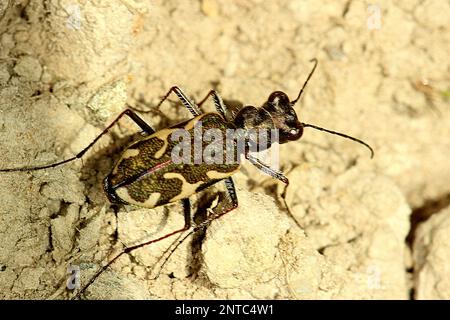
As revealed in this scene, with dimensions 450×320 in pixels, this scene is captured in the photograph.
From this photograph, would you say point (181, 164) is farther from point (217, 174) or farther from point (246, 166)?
point (246, 166)

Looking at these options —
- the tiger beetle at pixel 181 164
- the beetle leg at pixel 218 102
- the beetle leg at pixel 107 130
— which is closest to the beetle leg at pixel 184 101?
the tiger beetle at pixel 181 164

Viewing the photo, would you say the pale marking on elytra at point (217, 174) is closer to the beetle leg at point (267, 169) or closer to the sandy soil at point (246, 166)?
the sandy soil at point (246, 166)

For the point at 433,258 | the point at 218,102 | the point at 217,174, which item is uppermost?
the point at 218,102

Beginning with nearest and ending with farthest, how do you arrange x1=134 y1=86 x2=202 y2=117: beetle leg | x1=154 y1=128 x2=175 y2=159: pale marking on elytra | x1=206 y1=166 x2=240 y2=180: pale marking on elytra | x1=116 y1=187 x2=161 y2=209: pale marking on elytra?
1. x1=116 y1=187 x2=161 y2=209: pale marking on elytra
2. x1=154 y1=128 x2=175 y2=159: pale marking on elytra
3. x1=206 y1=166 x2=240 y2=180: pale marking on elytra
4. x1=134 y1=86 x2=202 y2=117: beetle leg

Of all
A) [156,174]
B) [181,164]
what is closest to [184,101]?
[181,164]

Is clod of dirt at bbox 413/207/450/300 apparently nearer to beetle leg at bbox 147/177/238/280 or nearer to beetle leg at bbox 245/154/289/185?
beetle leg at bbox 245/154/289/185

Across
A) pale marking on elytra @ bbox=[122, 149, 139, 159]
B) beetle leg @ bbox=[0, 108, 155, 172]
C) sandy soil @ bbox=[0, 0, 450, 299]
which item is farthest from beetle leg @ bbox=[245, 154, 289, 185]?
pale marking on elytra @ bbox=[122, 149, 139, 159]

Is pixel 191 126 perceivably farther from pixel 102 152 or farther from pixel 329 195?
pixel 329 195

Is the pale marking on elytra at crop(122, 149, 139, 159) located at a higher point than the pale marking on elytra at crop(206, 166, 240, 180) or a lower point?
higher
